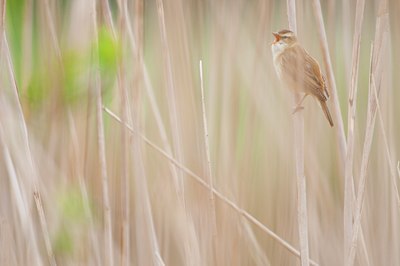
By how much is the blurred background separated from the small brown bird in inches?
1.4

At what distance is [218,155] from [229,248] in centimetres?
18

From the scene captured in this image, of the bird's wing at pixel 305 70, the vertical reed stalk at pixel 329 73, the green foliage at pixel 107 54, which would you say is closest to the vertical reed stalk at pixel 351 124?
the vertical reed stalk at pixel 329 73

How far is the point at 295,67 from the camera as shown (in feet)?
3.39

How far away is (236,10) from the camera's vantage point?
1.18 metres

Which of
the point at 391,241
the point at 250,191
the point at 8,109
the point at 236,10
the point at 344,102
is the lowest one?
the point at 391,241

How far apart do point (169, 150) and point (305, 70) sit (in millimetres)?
260

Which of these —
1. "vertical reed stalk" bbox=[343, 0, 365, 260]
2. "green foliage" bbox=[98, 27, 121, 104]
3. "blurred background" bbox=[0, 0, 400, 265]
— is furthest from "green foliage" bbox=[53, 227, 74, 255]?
"vertical reed stalk" bbox=[343, 0, 365, 260]

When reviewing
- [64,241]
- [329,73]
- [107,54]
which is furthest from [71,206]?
[329,73]

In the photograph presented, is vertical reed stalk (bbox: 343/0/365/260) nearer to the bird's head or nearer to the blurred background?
the blurred background

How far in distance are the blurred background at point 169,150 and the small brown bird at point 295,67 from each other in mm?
Answer: 36

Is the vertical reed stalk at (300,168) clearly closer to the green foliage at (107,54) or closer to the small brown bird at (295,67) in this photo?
the small brown bird at (295,67)

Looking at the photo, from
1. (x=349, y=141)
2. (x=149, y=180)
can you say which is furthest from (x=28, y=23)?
(x=349, y=141)

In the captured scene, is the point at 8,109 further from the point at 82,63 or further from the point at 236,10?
the point at 236,10

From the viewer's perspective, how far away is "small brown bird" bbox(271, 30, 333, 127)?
1.02 m
